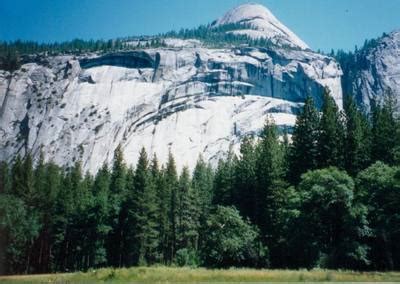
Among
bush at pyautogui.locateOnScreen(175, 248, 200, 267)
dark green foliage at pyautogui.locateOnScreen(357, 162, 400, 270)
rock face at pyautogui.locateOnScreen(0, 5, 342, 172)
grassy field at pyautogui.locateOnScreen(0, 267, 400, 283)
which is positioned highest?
rock face at pyautogui.locateOnScreen(0, 5, 342, 172)

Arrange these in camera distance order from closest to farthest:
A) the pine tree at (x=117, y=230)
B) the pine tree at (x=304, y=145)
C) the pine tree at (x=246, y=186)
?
the pine tree at (x=304, y=145), the pine tree at (x=246, y=186), the pine tree at (x=117, y=230)

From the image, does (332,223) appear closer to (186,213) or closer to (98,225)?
(98,225)

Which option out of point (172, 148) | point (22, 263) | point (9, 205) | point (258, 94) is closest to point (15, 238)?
point (9, 205)

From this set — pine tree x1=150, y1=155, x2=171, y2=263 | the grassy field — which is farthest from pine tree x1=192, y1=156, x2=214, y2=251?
the grassy field

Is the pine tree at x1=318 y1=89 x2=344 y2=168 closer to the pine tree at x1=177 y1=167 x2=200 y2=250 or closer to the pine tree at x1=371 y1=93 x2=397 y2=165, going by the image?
the pine tree at x1=371 y1=93 x2=397 y2=165

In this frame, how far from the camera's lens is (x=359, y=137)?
50.5m

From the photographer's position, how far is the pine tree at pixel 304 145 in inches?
2083

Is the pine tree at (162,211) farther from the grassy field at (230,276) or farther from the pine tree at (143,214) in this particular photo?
the grassy field at (230,276)

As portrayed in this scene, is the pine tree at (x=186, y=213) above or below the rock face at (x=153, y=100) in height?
below

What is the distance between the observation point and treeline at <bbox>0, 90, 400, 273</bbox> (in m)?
38.1

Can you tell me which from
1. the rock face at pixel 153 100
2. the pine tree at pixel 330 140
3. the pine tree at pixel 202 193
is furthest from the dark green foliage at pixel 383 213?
the rock face at pixel 153 100

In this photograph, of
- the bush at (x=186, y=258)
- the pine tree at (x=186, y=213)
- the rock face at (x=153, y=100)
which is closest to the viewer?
the bush at (x=186, y=258)

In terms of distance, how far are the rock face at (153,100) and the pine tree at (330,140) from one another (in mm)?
97936

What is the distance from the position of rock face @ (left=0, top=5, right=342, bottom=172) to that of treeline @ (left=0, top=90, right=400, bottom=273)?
75.9 meters
